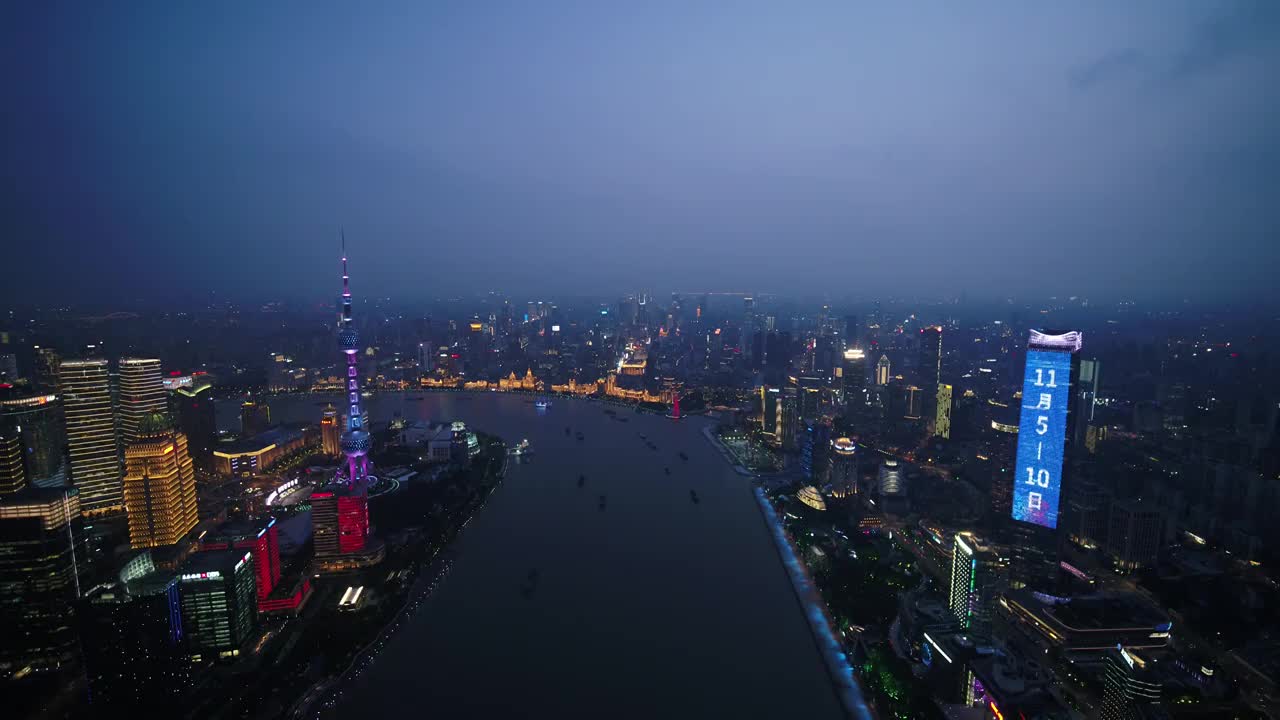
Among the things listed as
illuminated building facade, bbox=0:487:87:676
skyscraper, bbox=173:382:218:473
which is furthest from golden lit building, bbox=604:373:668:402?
illuminated building facade, bbox=0:487:87:676

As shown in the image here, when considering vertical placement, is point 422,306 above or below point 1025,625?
above

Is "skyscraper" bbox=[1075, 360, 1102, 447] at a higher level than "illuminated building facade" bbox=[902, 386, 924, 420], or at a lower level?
higher

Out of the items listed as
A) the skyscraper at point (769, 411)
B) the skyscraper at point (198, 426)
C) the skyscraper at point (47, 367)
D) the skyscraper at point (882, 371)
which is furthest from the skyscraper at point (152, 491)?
the skyscraper at point (882, 371)

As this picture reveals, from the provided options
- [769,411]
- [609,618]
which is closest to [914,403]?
[769,411]

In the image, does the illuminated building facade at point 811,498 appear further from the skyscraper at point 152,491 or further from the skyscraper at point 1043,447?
the skyscraper at point 152,491

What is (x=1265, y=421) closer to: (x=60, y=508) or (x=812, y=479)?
(x=812, y=479)

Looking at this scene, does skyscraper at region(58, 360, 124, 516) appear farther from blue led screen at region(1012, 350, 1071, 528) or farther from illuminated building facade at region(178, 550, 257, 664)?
blue led screen at region(1012, 350, 1071, 528)

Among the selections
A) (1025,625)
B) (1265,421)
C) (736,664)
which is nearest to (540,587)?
(736,664)
